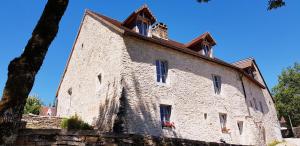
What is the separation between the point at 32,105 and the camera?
88.4 ft

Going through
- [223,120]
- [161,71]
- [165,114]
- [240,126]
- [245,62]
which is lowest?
[240,126]

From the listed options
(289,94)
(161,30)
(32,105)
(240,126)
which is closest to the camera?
(240,126)

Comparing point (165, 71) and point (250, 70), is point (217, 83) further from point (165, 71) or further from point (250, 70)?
point (250, 70)

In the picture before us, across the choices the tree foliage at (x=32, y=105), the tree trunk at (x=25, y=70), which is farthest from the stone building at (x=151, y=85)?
the tree trunk at (x=25, y=70)

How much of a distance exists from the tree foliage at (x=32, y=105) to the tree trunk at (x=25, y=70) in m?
21.8

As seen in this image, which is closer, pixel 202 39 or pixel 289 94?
pixel 202 39

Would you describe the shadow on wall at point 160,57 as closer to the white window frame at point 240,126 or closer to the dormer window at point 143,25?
the dormer window at point 143,25

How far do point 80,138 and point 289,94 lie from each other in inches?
1469

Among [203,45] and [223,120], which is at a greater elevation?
[203,45]

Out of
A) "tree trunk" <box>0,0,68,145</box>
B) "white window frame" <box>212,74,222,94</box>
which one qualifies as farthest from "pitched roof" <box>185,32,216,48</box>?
"tree trunk" <box>0,0,68,145</box>

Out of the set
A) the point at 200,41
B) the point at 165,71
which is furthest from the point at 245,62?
the point at 165,71

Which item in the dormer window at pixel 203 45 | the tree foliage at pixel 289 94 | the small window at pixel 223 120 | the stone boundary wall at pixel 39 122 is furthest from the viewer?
the tree foliage at pixel 289 94

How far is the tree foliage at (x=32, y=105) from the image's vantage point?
85.4 ft

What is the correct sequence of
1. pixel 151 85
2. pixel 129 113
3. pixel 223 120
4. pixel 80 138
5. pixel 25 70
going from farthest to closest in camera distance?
pixel 223 120, pixel 151 85, pixel 129 113, pixel 80 138, pixel 25 70
